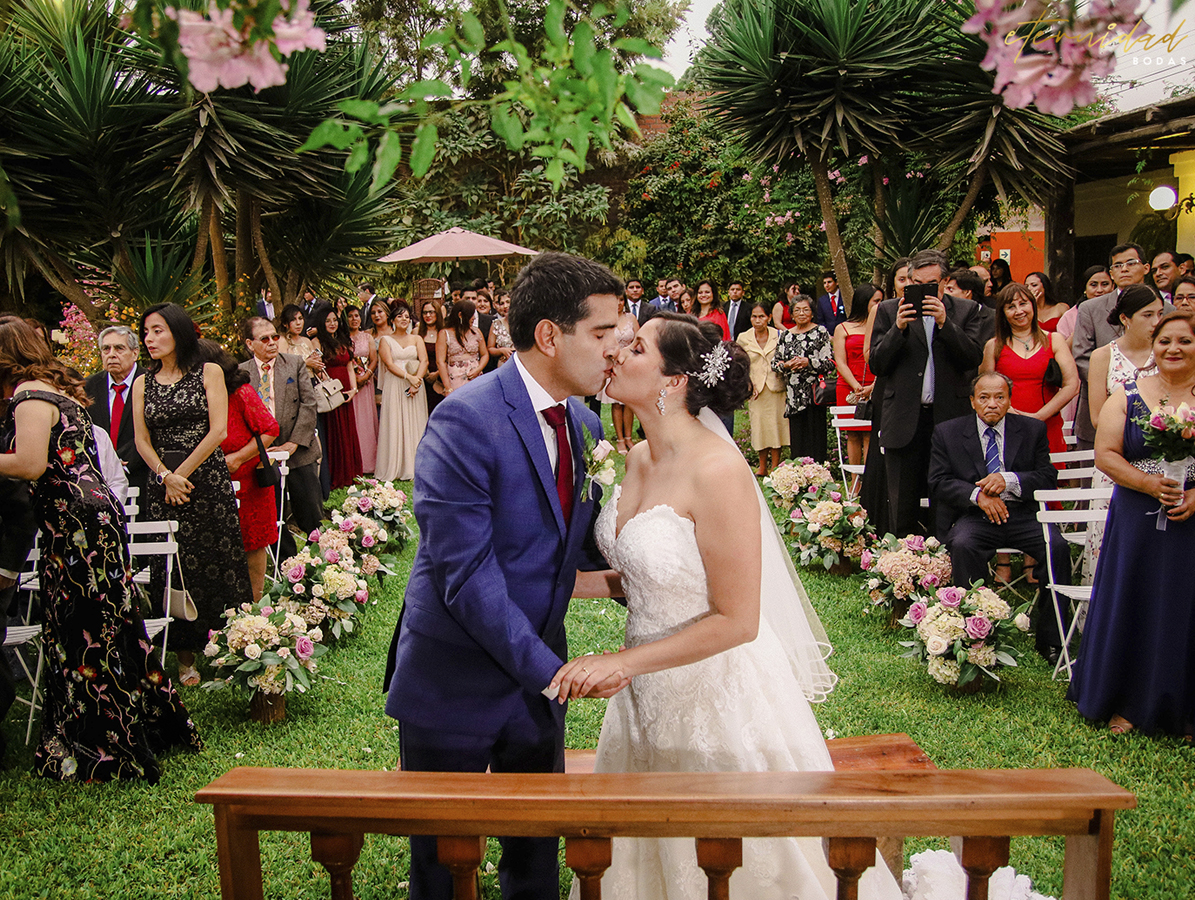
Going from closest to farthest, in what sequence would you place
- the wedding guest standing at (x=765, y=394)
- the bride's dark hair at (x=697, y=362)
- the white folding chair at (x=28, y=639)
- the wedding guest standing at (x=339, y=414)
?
1. the bride's dark hair at (x=697, y=362)
2. the white folding chair at (x=28, y=639)
3. the wedding guest standing at (x=339, y=414)
4. the wedding guest standing at (x=765, y=394)

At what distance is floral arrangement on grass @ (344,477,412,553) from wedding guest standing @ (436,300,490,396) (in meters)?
3.18

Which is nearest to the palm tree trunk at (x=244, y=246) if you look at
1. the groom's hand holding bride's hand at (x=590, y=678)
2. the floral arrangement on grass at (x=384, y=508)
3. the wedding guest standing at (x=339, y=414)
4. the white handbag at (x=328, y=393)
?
the wedding guest standing at (x=339, y=414)

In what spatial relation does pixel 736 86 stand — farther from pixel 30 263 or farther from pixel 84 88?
pixel 30 263

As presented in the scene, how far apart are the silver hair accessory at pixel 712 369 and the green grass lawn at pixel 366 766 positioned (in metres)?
1.95

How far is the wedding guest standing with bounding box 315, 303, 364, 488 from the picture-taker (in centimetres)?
984

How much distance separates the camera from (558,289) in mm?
2221

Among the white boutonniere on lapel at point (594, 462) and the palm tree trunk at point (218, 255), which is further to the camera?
the palm tree trunk at point (218, 255)

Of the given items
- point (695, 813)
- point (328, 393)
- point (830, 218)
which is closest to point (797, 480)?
point (328, 393)

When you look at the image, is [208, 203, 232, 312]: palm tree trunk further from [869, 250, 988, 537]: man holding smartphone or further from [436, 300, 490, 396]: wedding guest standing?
[869, 250, 988, 537]: man holding smartphone

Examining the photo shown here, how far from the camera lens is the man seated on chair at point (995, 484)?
5262mm

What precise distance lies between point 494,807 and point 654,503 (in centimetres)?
125

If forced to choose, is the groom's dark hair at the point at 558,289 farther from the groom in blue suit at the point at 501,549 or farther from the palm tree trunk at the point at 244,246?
the palm tree trunk at the point at 244,246

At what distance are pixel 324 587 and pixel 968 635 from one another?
12.0ft

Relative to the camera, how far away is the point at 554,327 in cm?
226
